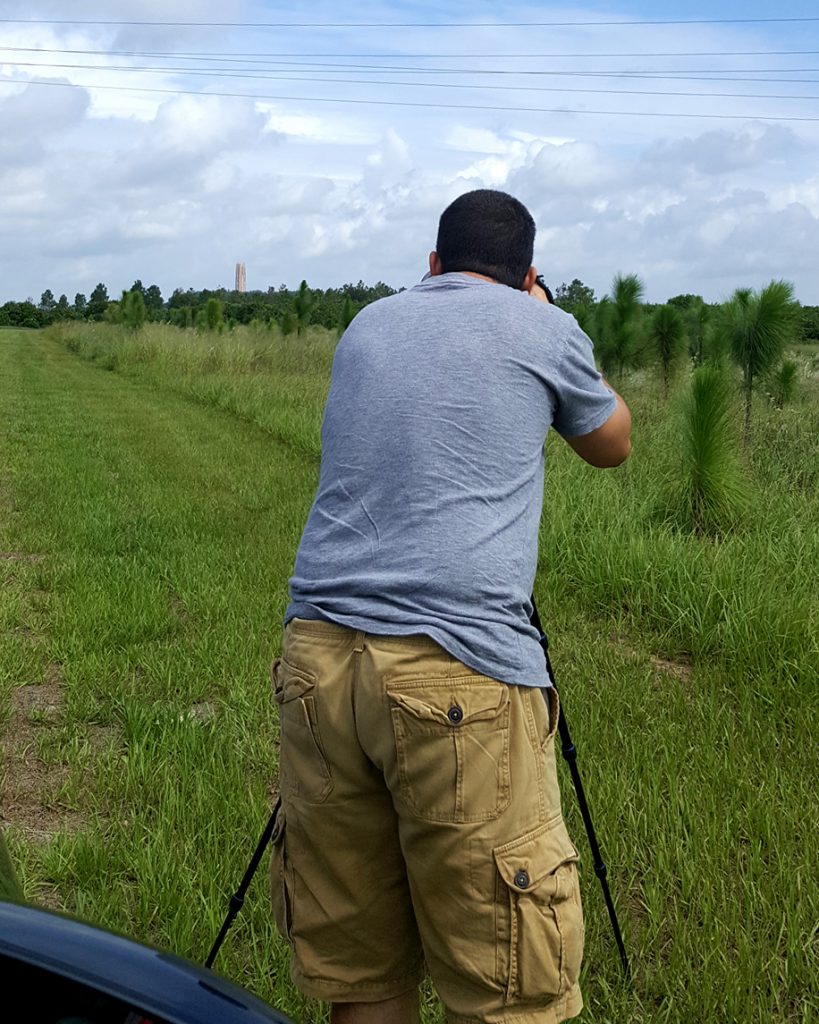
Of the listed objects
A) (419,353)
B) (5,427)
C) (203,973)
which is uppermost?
(419,353)

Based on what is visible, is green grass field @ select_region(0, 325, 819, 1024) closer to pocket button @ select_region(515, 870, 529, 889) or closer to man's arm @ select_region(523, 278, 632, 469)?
pocket button @ select_region(515, 870, 529, 889)

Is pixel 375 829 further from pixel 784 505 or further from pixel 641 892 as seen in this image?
pixel 784 505

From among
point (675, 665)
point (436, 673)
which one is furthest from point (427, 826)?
point (675, 665)

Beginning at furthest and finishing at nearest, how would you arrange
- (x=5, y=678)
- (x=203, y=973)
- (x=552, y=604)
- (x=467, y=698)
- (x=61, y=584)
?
(x=61, y=584), (x=552, y=604), (x=5, y=678), (x=467, y=698), (x=203, y=973)

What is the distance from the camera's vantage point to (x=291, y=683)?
6.73 ft

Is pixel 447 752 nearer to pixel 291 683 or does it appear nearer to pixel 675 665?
pixel 291 683

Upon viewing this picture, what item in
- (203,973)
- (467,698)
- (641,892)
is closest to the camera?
(203,973)

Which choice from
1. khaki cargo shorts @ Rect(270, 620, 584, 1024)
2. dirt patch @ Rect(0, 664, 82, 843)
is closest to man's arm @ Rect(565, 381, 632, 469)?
khaki cargo shorts @ Rect(270, 620, 584, 1024)

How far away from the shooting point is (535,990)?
1.95 m

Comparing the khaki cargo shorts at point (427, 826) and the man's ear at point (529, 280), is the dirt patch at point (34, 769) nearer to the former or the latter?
the khaki cargo shorts at point (427, 826)

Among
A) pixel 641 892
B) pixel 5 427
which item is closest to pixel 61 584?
pixel 641 892

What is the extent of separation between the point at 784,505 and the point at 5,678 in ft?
15.6

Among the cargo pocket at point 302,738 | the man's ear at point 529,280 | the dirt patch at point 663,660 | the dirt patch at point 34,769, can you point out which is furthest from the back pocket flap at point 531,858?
the dirt patch at point 663,660

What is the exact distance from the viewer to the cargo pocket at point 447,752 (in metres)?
1.90
